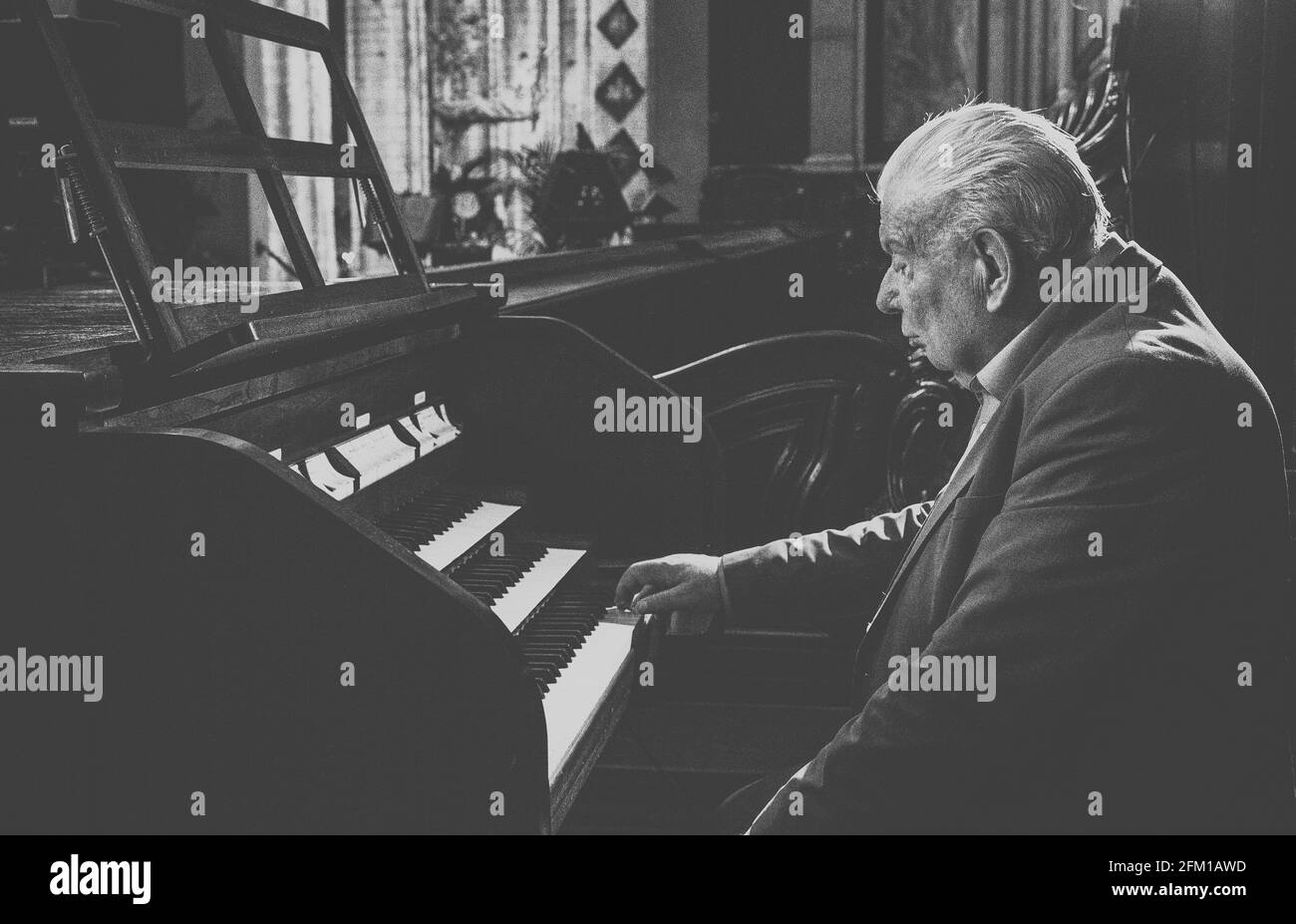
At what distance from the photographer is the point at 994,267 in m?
1.57

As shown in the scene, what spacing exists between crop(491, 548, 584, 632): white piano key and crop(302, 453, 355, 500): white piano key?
1.01ft

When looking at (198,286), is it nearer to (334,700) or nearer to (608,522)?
(334,700)

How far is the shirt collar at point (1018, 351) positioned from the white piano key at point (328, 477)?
39.3 inches

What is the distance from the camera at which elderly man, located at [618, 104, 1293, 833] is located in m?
1.38

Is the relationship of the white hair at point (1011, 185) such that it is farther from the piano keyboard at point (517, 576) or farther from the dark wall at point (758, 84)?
the dark wall at point (758, 84)

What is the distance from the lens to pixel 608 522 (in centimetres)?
271

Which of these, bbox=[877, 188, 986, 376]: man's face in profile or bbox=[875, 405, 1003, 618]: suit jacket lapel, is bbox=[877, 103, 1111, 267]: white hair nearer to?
bbox=[877, 188, 986, 376]: man's face in profile

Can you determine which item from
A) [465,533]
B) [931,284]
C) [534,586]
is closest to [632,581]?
[534,586]
